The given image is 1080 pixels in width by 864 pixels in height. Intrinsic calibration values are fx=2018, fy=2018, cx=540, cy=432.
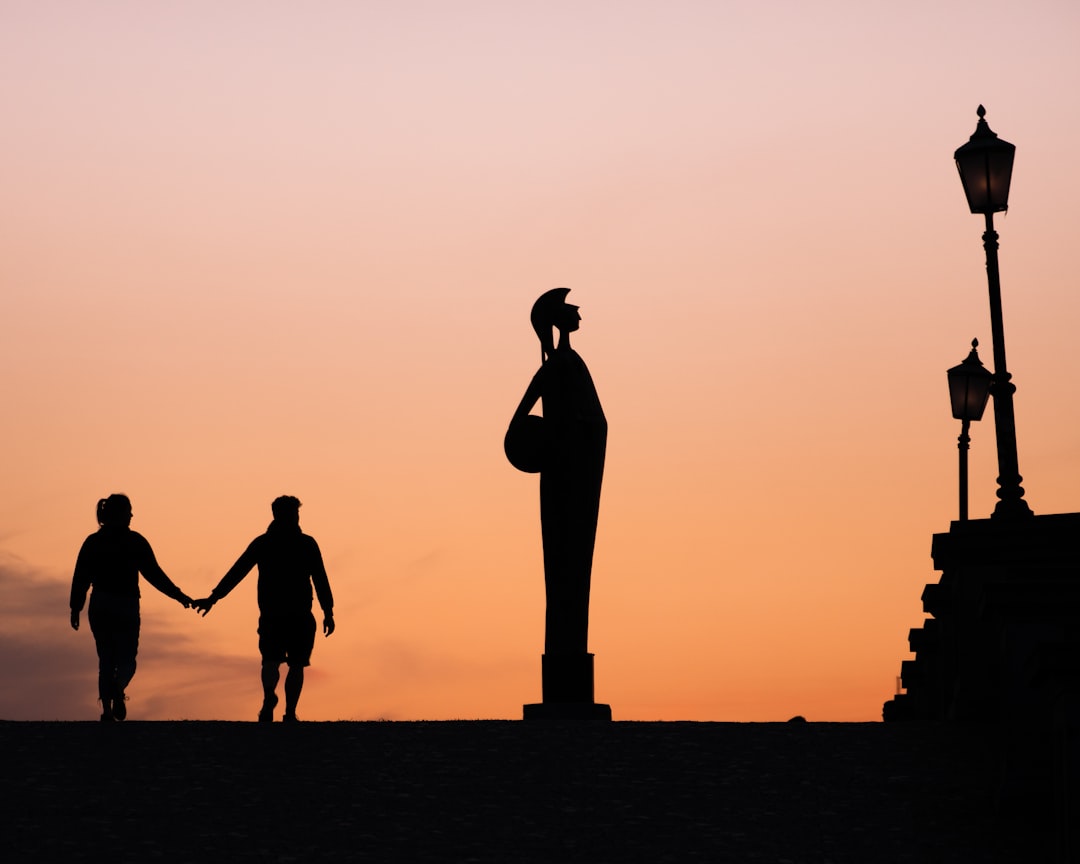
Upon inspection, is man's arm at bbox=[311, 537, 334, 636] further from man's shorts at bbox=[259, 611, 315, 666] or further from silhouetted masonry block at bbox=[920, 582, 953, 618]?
silhouetted masonry block at bbox=[920, 582, 953, 618]

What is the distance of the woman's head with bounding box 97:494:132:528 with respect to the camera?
16.3 m

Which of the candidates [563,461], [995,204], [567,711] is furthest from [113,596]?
[995,204]

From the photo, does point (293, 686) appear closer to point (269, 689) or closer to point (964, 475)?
point (269, 689)

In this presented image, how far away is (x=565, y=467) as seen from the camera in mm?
18641

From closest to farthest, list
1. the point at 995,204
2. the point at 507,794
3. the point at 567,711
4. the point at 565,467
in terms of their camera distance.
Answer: the point at 507,794
the point at 567,711
the point at 565,467
the point at 995,204

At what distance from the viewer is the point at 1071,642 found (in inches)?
393

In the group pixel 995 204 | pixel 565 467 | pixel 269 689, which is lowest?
pixel 269 689

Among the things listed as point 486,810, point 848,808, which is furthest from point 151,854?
point 848,808

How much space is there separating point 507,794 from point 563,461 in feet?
21.1

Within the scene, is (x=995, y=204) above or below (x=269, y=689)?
above

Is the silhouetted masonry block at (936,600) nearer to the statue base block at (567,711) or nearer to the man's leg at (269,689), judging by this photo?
the statue base block at (567,711)

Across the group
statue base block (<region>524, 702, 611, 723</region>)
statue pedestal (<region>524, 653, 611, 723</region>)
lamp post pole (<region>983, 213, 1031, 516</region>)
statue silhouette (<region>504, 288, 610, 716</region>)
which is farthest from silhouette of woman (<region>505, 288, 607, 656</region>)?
lamp post pole (<region>983, 213, 1031, 516</region>)

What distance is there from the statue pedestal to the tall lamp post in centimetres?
417

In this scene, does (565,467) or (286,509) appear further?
(565,467)
